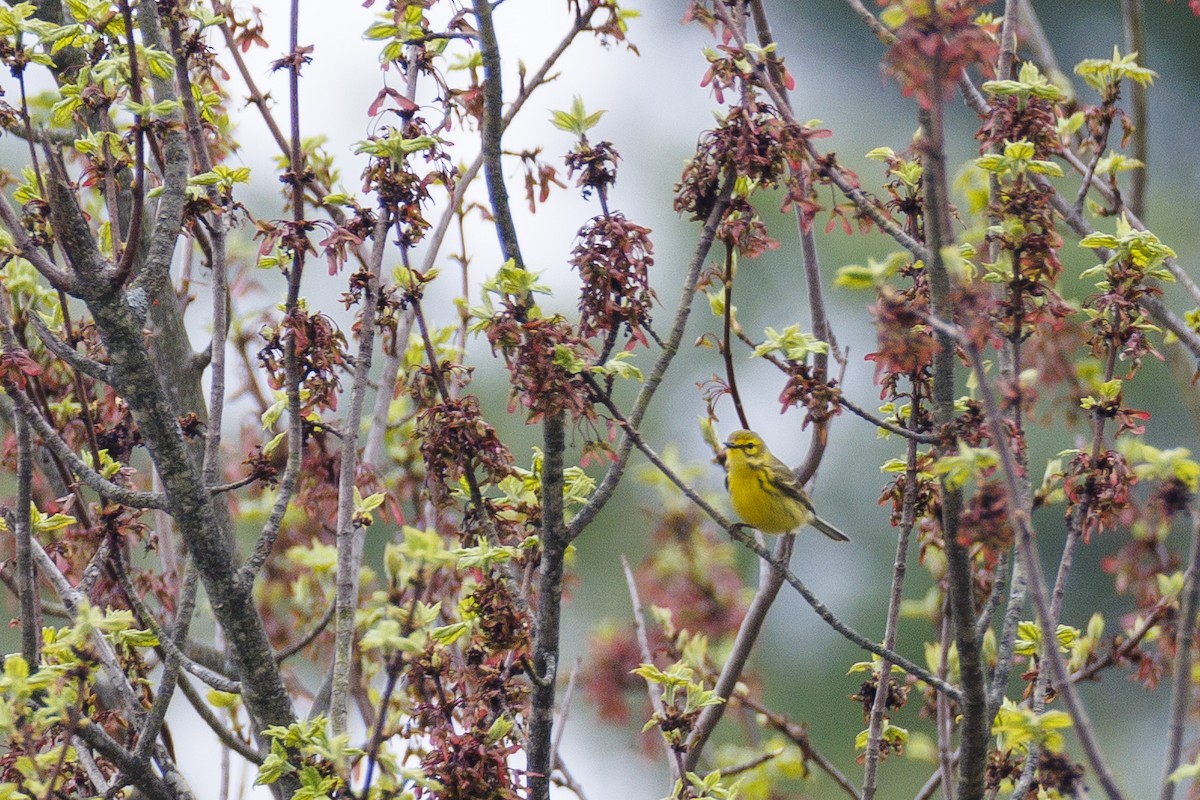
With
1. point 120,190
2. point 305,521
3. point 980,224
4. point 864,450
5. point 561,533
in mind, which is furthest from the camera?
point 864,450

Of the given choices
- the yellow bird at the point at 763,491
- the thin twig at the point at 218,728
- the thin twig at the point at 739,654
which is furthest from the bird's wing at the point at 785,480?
the thin twig at the point at 218,728

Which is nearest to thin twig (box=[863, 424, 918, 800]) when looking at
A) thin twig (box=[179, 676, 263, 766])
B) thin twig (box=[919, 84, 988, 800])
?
thin twig (box=[919, 84, 988, 800])

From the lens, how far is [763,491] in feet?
15.3

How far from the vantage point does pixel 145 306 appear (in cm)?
280

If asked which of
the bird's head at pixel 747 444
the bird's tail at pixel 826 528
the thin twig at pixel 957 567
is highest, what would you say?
the bird's head at pixel 747 444

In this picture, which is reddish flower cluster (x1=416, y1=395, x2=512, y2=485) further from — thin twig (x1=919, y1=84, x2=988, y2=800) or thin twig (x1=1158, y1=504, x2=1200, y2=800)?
thin twig (x1=1158, y1=504, x2=1200, y2=800)

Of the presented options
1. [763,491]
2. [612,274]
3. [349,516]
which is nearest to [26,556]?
[349,516]

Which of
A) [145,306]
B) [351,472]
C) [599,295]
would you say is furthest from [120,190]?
[599,295]

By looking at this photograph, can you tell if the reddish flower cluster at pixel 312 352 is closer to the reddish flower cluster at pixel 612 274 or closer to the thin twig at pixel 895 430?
the reddish flower cluster at pixel 612 274

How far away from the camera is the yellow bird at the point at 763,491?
449 cm

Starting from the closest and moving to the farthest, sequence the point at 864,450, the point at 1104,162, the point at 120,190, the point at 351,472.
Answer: the point at 351,472 < the point at 1104,162 < the point at 120,190 < the point at 864,450

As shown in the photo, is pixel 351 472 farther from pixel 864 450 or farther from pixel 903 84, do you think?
pixel 864 450

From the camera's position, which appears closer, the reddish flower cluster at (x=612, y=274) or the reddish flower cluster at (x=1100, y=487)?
the reddish flower cluster at (x=612, y=274)

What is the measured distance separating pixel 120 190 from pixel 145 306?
3.24 feet
